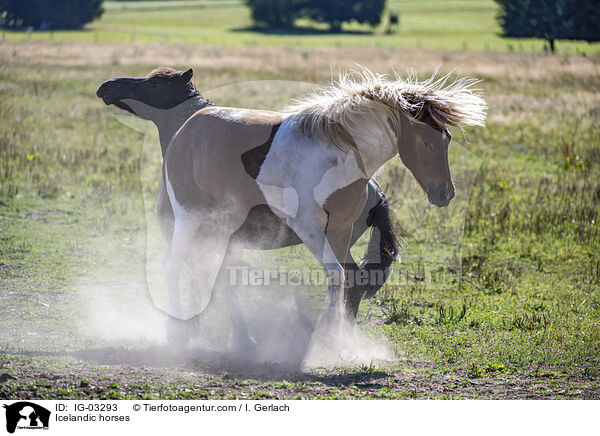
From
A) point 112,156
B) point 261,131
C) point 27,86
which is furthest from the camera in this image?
point 27,86

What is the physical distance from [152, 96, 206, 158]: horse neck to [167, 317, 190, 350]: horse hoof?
6.67ft

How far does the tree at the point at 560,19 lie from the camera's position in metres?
14.8

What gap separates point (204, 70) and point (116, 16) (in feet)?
→ 50.1

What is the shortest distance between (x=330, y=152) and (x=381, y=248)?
1.45 m

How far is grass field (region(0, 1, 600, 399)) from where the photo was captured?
523 centimetres

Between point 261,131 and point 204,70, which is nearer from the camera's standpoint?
point 261,131

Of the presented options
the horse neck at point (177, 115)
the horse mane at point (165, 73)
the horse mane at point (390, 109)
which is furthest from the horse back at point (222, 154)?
the horse mane at point (165, 73)

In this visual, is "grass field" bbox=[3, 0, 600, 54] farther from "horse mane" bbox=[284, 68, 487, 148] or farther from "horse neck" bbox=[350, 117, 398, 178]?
"horse neck" bbox=[350, 117, 398, 178]

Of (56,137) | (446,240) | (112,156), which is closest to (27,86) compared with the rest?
(56,137)

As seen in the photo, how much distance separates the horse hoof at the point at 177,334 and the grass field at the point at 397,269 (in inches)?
5.5

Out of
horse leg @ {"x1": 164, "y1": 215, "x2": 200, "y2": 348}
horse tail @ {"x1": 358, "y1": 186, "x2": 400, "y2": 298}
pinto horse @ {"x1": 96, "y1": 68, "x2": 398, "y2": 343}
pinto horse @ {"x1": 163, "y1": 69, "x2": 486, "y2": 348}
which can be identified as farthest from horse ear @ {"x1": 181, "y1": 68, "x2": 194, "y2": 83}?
horse tail @ {"x1": 358, "y1": 186, "x2": 400, "y2": 298}

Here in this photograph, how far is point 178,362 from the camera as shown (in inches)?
221

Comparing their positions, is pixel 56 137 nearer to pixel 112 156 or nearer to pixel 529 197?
pixel 112 156

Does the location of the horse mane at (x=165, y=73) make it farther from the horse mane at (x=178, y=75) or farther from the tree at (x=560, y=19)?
the tree at (x=560, y=19)
